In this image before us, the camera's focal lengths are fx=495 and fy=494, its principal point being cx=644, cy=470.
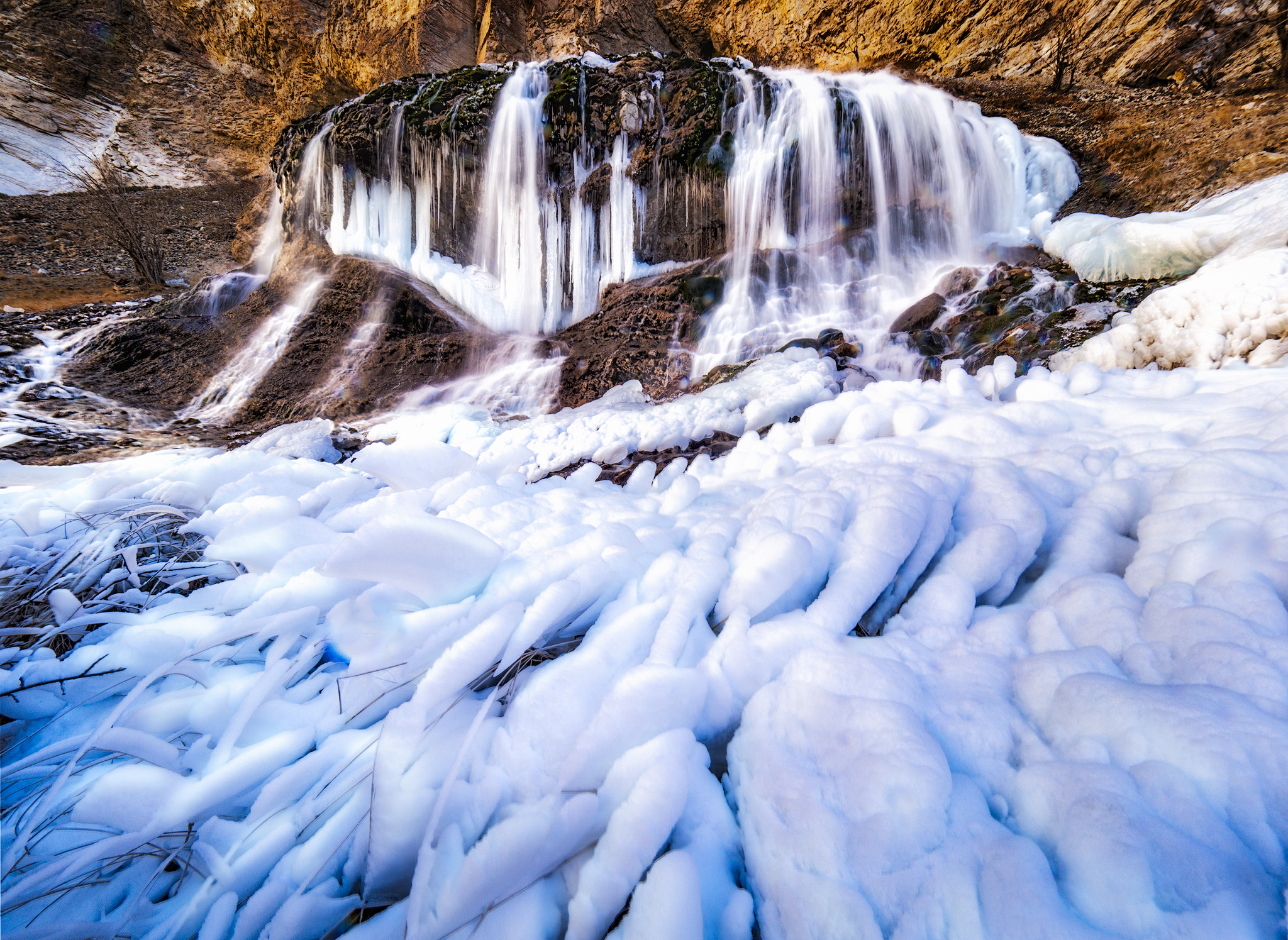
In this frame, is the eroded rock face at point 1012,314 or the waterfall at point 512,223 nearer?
the eroded rock face at point 1012,314

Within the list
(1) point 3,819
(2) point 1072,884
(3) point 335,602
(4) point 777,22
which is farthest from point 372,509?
(4) point 777,22

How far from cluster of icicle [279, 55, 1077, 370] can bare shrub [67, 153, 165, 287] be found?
18.2 feet

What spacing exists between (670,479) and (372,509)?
3.38ft

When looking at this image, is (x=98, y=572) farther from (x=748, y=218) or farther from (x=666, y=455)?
(x=748, y=218)

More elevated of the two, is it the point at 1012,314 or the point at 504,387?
the point at 1012,314

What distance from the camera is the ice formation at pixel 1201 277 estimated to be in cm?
215

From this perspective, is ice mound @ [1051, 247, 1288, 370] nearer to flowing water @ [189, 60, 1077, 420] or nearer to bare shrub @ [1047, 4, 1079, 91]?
flowing water @ [189, 60, 1077, 420]

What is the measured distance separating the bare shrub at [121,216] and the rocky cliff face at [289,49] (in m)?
0.62

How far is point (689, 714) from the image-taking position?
0.79 meters

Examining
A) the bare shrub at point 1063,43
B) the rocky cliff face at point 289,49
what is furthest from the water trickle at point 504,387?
the rocky cliff face at point 289,49

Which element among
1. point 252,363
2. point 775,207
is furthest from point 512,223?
point 252,363

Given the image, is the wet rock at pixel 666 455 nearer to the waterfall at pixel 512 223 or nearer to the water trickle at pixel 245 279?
Answer: the waterfall at pixel 512 223

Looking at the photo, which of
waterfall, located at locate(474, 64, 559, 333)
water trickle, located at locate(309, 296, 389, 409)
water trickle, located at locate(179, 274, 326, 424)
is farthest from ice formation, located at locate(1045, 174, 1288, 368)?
water trickle, located at locate(179, 274, 326, 424)

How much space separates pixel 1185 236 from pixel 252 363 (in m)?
9.01
